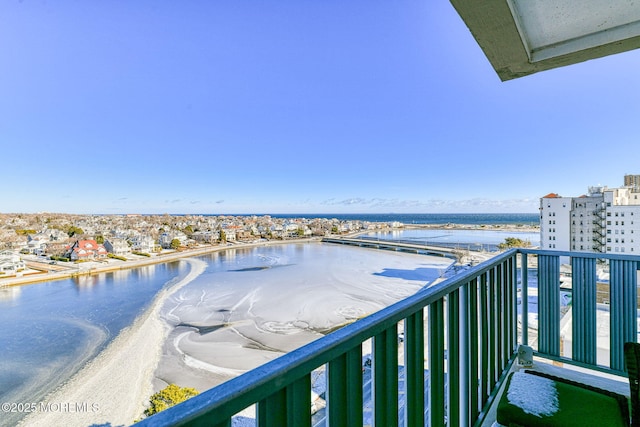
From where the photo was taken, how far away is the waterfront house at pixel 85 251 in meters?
19.6

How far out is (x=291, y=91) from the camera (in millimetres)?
17094

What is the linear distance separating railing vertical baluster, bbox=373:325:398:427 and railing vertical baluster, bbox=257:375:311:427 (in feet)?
0.70

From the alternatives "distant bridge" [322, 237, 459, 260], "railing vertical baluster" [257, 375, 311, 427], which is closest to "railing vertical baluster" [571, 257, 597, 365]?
"railing vertical baluster" [257, 375, 311, 427]

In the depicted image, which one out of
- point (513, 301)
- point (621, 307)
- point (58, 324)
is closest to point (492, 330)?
point (513, 301)

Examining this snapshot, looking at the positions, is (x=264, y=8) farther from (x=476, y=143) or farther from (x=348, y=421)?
(x=476, y=143)

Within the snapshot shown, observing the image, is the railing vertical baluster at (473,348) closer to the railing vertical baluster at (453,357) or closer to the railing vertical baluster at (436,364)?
the railing vertical baluster at (453,357)

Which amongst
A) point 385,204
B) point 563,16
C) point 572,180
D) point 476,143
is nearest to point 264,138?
point 476,143

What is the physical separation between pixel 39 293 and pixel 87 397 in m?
12.7

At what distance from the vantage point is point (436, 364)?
0.91 meters

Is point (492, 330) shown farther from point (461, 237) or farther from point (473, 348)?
point (461, 237)

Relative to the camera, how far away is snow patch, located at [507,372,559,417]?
1147mm

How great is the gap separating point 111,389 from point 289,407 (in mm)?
11086

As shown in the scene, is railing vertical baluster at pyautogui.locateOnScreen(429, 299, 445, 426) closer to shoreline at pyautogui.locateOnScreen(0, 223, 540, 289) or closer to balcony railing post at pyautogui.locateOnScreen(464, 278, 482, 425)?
balcony railing post at pyautogui.locateOnScreen(464, 278, 482, 425)

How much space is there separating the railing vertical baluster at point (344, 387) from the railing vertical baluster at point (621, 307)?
6.49 ft
